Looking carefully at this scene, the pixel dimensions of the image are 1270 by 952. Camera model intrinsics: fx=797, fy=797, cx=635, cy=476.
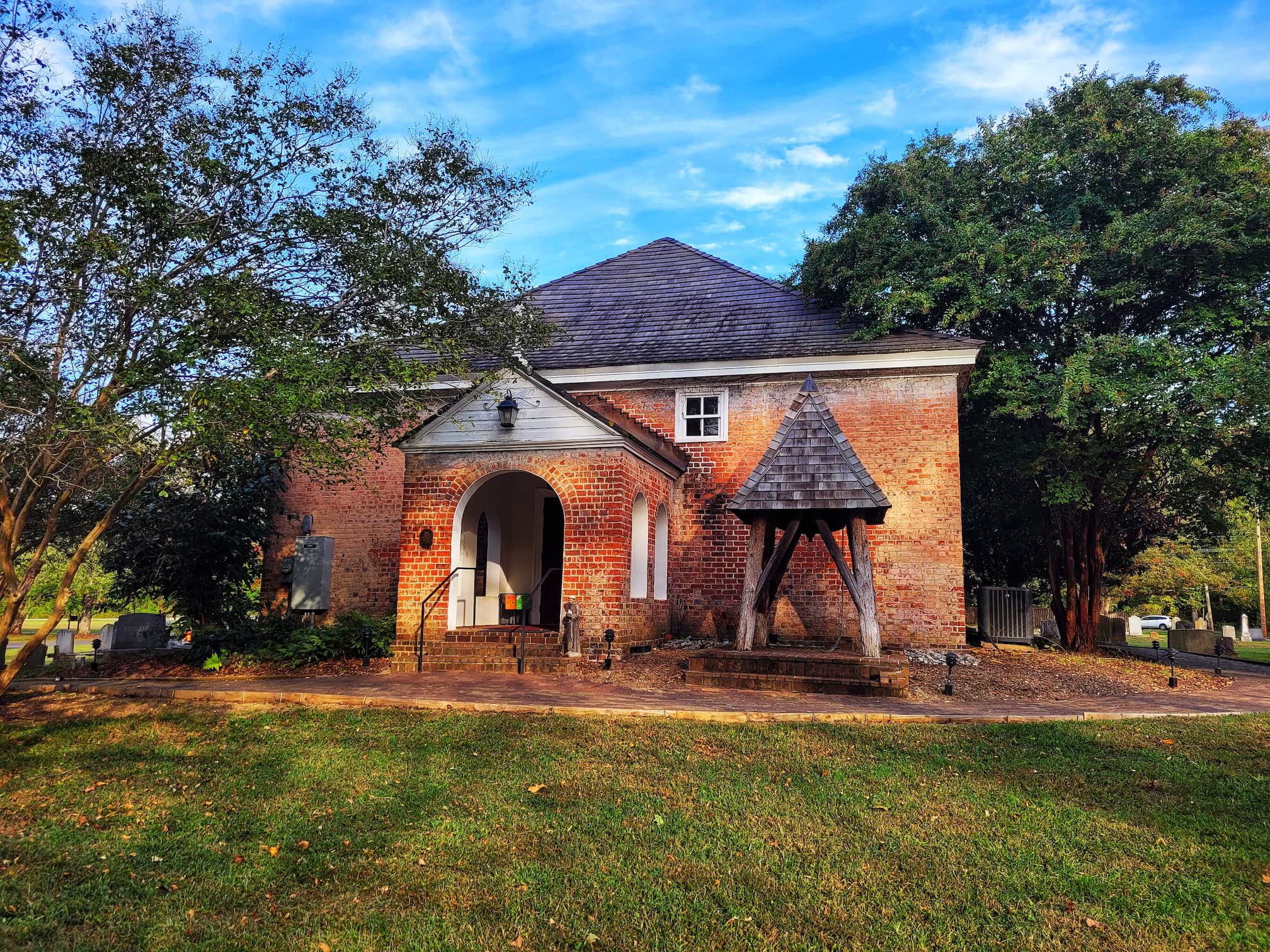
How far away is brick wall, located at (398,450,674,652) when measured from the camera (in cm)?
1221

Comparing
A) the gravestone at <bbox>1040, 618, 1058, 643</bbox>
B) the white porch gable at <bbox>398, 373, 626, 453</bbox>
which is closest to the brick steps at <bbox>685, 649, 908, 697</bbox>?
the white porch gable at <bbox>398, 373, 626, 453</bbox>

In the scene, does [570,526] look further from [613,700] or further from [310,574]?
[310,574]

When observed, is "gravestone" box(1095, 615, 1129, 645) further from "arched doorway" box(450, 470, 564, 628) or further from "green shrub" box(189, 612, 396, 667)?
"green shrub" box(189, 612, 396, 667)

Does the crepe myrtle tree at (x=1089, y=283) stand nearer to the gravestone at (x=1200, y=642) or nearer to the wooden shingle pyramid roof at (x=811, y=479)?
the wooden shingle pyramid roof at (x=811, y=479)

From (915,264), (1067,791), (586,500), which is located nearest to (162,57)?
(586,500)

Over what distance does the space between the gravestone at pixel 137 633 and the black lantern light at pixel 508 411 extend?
9.66 meters

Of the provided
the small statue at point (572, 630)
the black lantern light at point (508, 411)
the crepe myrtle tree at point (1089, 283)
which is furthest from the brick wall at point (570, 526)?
the crepe myrtle tree at point (1089, 283)

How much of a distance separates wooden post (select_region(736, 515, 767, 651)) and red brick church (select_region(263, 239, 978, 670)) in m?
2.04

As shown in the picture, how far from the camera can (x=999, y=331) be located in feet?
55.4

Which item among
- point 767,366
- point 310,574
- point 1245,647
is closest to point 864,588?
point 767,366

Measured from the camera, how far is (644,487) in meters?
13.6

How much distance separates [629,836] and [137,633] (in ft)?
51.9

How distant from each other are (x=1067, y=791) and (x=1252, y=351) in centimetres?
1074

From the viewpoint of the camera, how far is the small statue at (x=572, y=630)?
38.9ft
